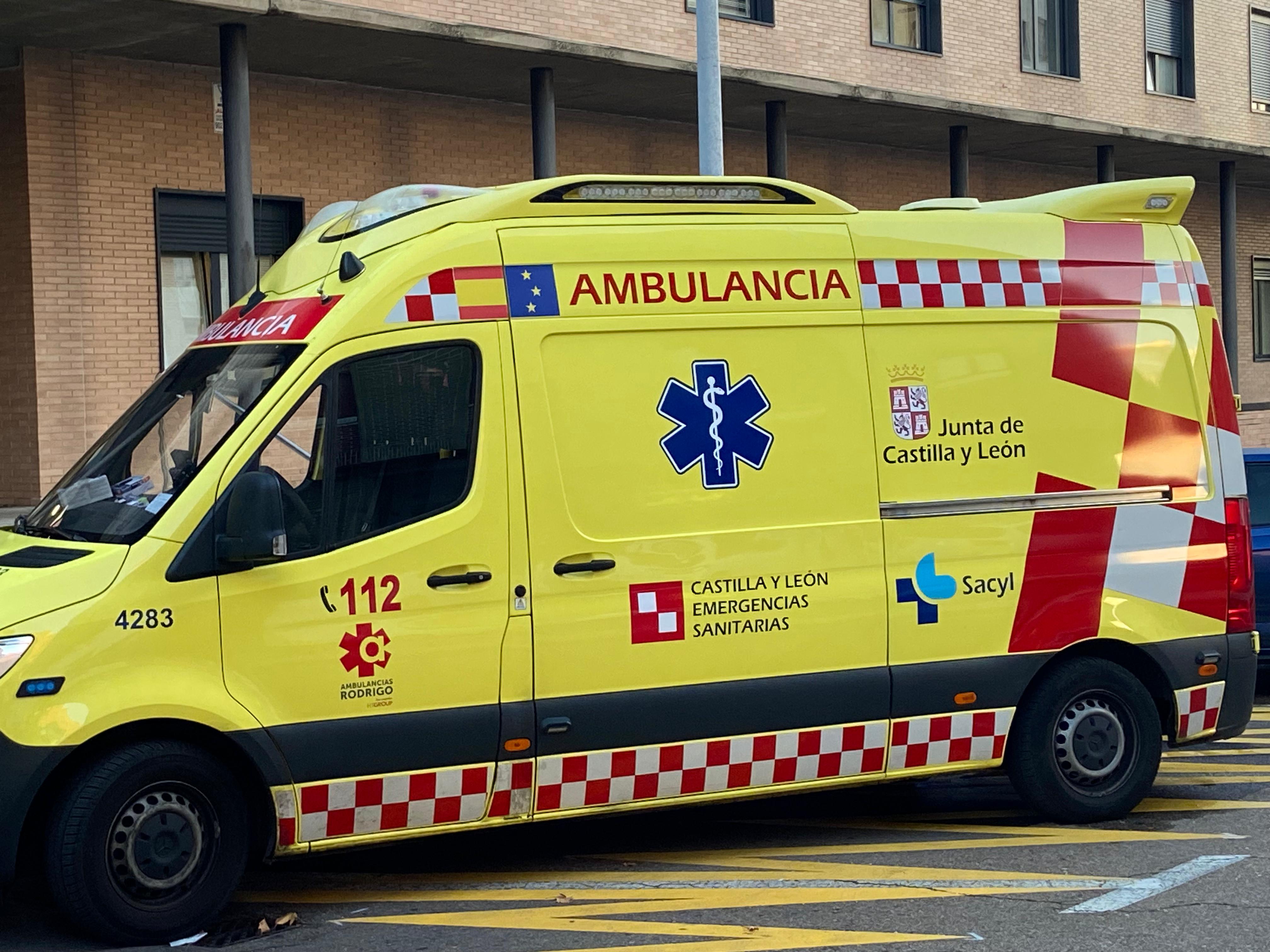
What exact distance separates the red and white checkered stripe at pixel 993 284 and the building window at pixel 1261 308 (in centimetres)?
2367

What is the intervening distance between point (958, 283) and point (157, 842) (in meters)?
3.74

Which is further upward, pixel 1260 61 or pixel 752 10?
pixel 1260 61

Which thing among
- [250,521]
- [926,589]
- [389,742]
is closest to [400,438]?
[250,521]

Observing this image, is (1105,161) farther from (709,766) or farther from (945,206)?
(709,766)

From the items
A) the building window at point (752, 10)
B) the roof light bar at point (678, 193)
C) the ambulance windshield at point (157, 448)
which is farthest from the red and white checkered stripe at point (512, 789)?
the building window at point (752, 10)

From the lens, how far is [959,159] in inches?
834

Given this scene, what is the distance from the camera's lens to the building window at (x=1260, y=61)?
2744cm

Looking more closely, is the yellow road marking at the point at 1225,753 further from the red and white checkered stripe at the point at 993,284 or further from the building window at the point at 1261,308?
the building window at the point at 1261,308

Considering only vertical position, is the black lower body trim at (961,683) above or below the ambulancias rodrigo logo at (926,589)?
below

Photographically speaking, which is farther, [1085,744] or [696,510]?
[1085,744]

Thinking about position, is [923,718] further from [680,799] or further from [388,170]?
[388,170]

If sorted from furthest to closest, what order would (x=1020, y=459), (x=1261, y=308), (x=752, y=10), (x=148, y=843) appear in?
(x=1261, y=308), (x=752, y=10), (x=1020, y=459), (x=148, y=843)

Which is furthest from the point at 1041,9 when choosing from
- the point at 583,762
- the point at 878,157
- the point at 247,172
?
the point at 583,762

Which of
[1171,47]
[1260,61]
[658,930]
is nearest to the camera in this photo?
[658,930]
